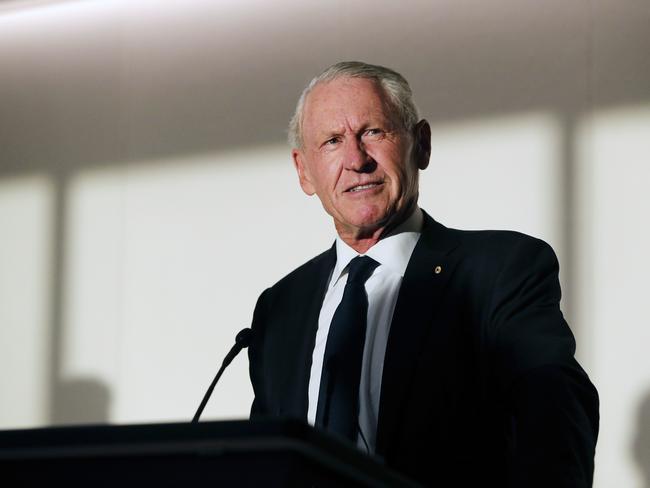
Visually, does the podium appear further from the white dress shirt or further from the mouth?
the mouth

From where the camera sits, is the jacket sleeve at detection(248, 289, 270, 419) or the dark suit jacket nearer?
the dark suit jacket

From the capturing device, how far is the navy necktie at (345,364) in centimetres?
206

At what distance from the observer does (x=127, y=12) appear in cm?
482

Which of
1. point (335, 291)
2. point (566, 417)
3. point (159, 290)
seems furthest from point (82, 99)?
point (566, 417)

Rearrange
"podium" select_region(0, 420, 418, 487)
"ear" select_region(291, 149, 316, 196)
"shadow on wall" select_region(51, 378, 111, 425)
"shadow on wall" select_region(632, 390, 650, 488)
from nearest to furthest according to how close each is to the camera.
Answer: "podium" select_region(0, 420, 418, 487) → "ear" select_region(291, 149, 316, 196) → "shadow on wall" select_region(632, 390, 650, 488) → "shadow on wall" select_region(51, 378, 111, 425)

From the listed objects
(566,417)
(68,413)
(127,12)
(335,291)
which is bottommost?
(68,413)

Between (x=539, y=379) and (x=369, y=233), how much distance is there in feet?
→ 2.14

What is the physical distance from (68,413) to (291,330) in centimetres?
246

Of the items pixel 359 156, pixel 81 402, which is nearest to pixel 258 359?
pixel 359 156

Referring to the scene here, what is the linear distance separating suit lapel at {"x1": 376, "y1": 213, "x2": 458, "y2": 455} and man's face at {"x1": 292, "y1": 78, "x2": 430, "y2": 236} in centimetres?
13

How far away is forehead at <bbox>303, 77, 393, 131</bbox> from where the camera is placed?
7.88 ft

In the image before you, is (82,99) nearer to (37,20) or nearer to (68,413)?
(37,20)

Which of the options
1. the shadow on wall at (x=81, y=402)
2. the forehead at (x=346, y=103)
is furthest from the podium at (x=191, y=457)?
the shadow on wall at (x=81, y=402)

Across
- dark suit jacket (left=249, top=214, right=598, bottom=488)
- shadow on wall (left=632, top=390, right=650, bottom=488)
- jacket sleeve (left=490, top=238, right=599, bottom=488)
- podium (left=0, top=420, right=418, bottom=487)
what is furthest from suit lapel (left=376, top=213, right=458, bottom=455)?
shadow on wall (left=632, top=390, right=650, bottom=488)
